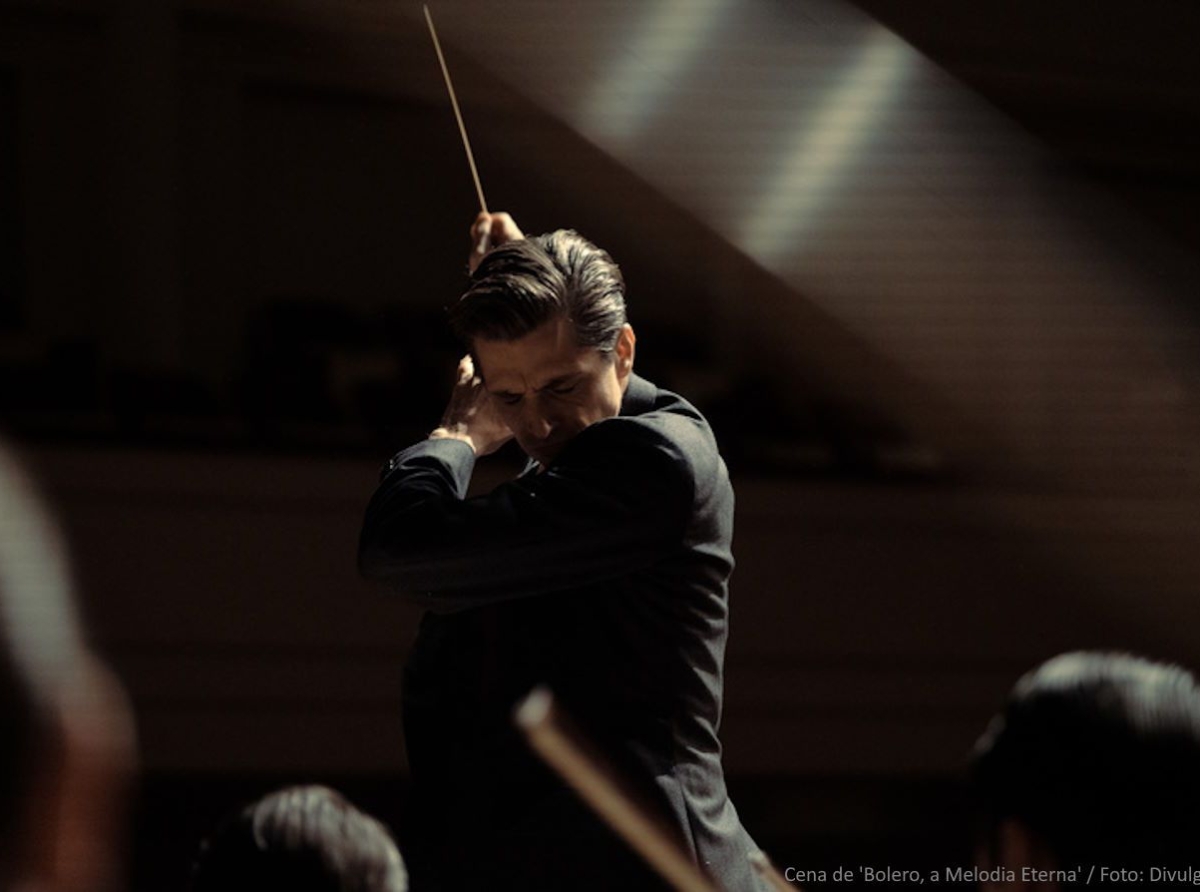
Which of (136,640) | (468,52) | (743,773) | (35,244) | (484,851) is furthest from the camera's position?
(468,52)

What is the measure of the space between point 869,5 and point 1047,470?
1.87 m

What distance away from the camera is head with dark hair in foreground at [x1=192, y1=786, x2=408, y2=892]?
3.12ft

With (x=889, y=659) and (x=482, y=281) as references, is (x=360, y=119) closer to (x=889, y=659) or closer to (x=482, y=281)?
(x=889, y=659)

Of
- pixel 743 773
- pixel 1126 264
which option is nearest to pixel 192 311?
pixel 743 773

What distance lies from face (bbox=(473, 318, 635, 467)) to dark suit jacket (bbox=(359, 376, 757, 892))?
0.05 metres

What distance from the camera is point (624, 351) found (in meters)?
1.70

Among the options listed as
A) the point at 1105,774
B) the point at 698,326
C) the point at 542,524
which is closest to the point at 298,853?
the point at 1105,774

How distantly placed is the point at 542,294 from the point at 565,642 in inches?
11.6

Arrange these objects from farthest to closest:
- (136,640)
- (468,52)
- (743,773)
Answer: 1. (468,52)
2. (743,773)
3. (136,640)

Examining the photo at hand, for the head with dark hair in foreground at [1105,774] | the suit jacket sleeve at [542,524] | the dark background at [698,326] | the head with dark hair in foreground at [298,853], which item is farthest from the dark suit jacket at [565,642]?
the dark background at [698,326]

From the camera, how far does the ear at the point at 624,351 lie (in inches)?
66.0

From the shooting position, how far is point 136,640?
5004 mm

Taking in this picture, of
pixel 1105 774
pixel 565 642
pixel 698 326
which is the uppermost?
pixel 1105 774

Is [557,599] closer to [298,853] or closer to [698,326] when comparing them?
[298,853]
